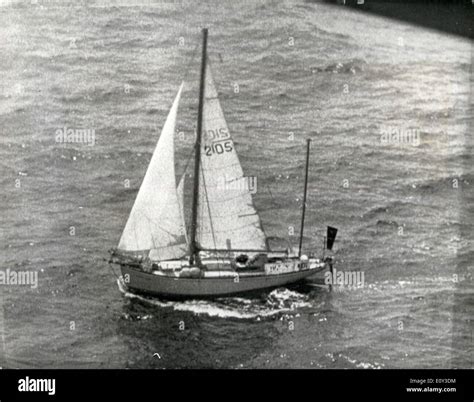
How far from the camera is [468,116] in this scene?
40.7 feet

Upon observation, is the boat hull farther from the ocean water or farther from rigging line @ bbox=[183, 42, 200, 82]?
rigging line @ bbox=[183, 42, 200, 82]

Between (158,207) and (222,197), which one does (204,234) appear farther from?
(158,207)

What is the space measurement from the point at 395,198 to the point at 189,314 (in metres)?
3.23

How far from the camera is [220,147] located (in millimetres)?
13297

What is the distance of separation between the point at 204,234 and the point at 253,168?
3.98ft

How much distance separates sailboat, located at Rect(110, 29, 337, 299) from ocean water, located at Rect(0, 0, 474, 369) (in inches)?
10.9

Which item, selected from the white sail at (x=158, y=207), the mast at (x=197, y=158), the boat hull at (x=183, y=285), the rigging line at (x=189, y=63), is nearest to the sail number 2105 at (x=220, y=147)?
the mast at (x=197, y=158)

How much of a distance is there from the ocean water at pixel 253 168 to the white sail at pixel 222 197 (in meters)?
0.56

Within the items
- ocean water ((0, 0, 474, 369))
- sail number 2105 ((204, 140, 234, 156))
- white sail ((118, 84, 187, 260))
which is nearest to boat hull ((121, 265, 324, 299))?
ocean water ((0, 0, 474, 369))

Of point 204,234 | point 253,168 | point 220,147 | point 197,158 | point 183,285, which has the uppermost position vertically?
point 220,147

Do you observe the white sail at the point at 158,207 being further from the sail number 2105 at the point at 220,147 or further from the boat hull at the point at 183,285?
the sail number 2105 at the point at 220,147

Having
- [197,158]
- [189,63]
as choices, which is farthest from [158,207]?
[189,63]

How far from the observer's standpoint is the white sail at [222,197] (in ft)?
43.4
